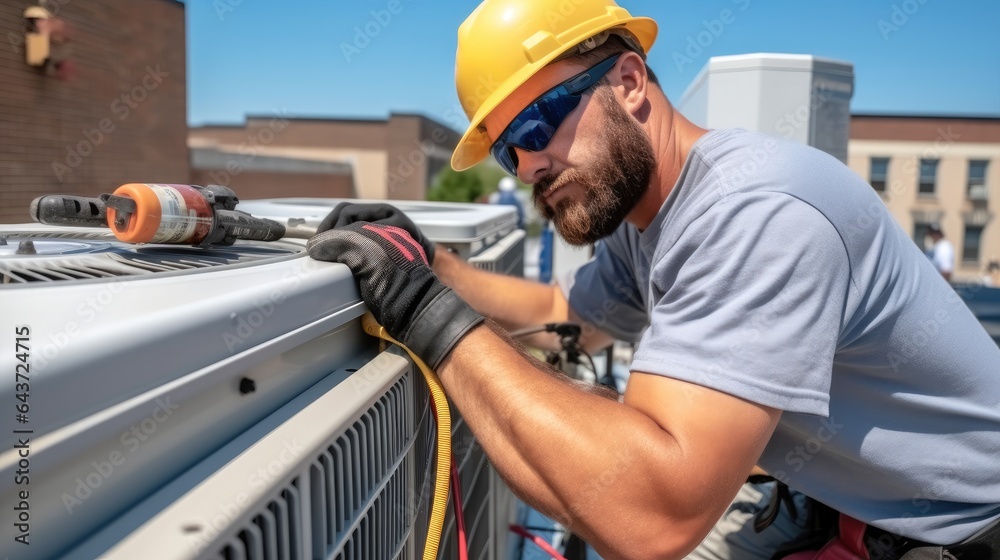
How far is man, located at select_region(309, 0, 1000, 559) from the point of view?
1156 mm

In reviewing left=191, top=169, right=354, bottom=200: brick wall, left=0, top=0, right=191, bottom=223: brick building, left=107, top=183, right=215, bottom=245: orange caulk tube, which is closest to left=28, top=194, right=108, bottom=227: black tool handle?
left=107, top=183, right=215, bottom=245: orange caulk tube

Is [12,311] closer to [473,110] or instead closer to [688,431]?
[688,431]

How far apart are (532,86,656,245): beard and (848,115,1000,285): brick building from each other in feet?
97.4

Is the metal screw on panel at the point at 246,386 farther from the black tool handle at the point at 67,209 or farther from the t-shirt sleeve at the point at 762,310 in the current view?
the t-shirt sleeve at the point at 762,310

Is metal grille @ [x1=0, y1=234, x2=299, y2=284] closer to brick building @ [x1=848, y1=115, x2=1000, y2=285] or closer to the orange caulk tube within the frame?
the orange caulk tube

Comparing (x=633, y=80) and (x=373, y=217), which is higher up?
(x=633, y=80)

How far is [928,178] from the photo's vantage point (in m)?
28.9

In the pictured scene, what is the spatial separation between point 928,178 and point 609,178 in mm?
32735

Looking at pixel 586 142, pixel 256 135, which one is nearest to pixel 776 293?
pixel 586 142

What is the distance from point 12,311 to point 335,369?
0.48m

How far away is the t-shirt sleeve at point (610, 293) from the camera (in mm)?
2168

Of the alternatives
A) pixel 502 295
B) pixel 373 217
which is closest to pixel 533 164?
pixel 373 217

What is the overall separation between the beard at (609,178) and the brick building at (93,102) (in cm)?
836

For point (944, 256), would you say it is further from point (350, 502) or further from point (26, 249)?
point (26, 249)
